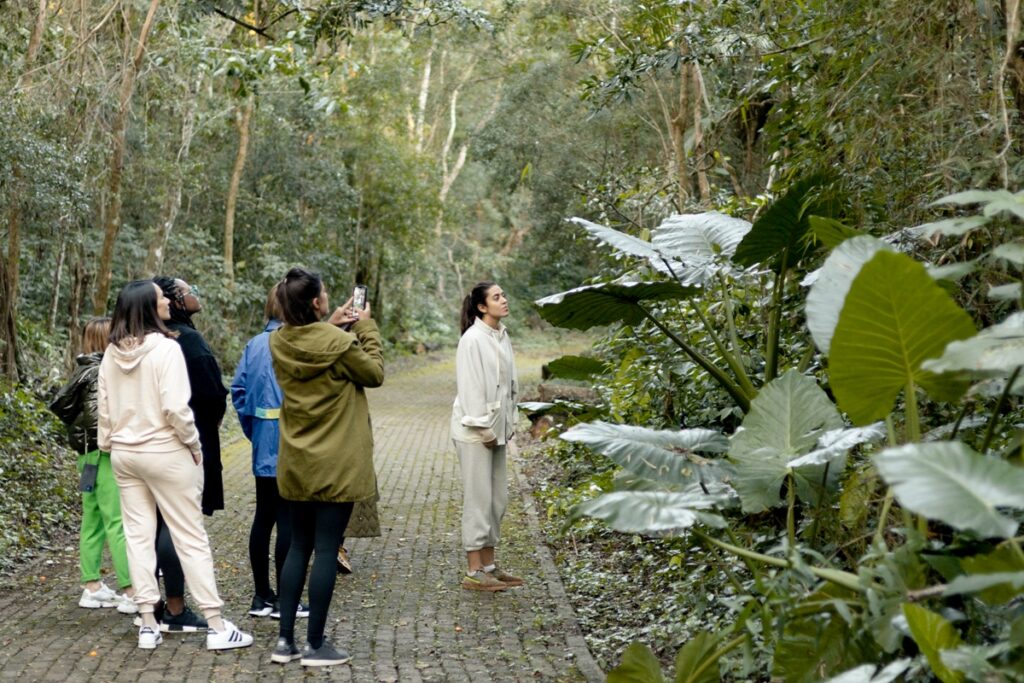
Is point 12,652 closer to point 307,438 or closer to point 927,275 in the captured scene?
point 307,438

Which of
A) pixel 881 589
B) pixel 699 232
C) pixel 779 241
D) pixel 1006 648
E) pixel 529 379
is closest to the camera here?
pixel 1006 648

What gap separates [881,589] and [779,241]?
281 cm

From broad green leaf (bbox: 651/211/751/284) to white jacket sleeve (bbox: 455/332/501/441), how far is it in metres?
1.62

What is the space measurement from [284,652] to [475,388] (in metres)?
2.29

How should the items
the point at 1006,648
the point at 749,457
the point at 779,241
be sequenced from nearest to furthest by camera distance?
the point at 1006,648 < the point at 749,457 < the point at 779,241

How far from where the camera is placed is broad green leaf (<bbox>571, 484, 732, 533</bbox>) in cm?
380

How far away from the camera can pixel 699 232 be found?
22.1 feet

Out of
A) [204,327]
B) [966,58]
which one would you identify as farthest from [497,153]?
[966,58]

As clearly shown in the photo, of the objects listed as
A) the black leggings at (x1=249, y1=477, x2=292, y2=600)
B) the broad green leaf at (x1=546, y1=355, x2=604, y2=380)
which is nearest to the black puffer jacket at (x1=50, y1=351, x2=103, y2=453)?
the black leggings at (x1=249, y1=477, x2=292, y2=600)

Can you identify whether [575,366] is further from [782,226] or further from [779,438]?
[779,438]

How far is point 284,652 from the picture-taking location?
6.29 meters

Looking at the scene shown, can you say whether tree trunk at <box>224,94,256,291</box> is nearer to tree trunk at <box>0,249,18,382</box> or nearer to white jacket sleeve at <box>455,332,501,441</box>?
tree trunk at <box>0,249,18,382</box>

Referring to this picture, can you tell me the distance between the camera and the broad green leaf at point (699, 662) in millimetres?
4418

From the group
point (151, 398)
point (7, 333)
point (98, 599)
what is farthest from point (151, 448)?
point (7, 333)
